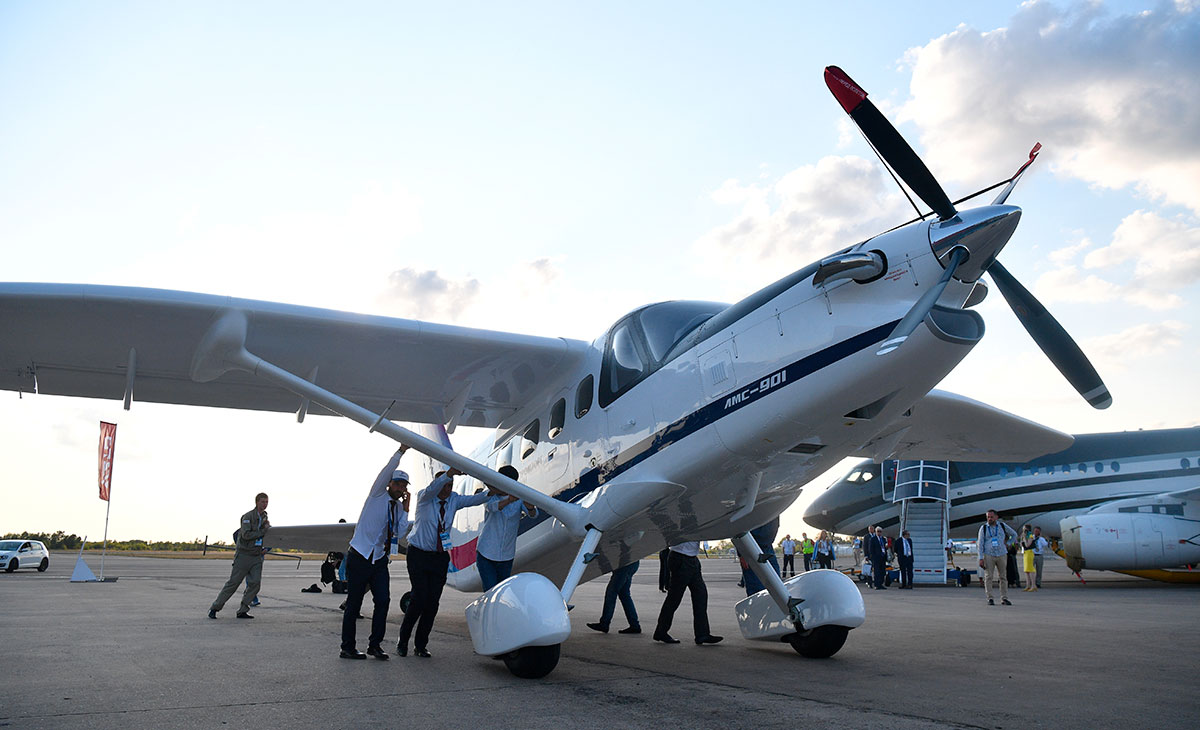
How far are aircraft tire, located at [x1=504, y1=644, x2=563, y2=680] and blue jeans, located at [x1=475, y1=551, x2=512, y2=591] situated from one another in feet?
5.43

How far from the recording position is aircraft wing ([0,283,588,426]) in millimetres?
6883

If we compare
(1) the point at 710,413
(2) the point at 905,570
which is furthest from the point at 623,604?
(2) the point at 905,570

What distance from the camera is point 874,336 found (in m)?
5.18

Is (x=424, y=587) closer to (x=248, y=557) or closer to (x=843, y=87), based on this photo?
(x=248, y=557)

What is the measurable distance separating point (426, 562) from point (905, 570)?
17.9m

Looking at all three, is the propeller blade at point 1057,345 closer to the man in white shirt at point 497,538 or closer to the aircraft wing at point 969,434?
the aircraft wing at point 969,434

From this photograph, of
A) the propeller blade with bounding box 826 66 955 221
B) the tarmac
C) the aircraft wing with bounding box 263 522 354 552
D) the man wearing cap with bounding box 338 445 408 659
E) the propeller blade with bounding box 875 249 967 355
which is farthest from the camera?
the aircraft wing with bounding box 263 522 354 552

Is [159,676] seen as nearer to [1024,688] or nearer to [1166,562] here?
[1024,688]

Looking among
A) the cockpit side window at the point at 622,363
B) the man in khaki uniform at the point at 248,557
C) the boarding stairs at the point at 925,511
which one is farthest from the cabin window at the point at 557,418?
the boarding stairs at the point at 925,511

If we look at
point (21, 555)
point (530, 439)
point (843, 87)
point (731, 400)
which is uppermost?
point (843, 87)

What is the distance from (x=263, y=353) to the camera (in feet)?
25.5

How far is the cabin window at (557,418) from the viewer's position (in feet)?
25.7

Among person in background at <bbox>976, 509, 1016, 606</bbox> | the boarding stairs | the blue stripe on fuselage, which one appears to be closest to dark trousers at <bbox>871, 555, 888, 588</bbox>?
the boarding stairs

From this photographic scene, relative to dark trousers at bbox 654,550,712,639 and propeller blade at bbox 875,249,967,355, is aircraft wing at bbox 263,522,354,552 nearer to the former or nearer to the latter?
dark trousers at bbox 654,550,712,639
